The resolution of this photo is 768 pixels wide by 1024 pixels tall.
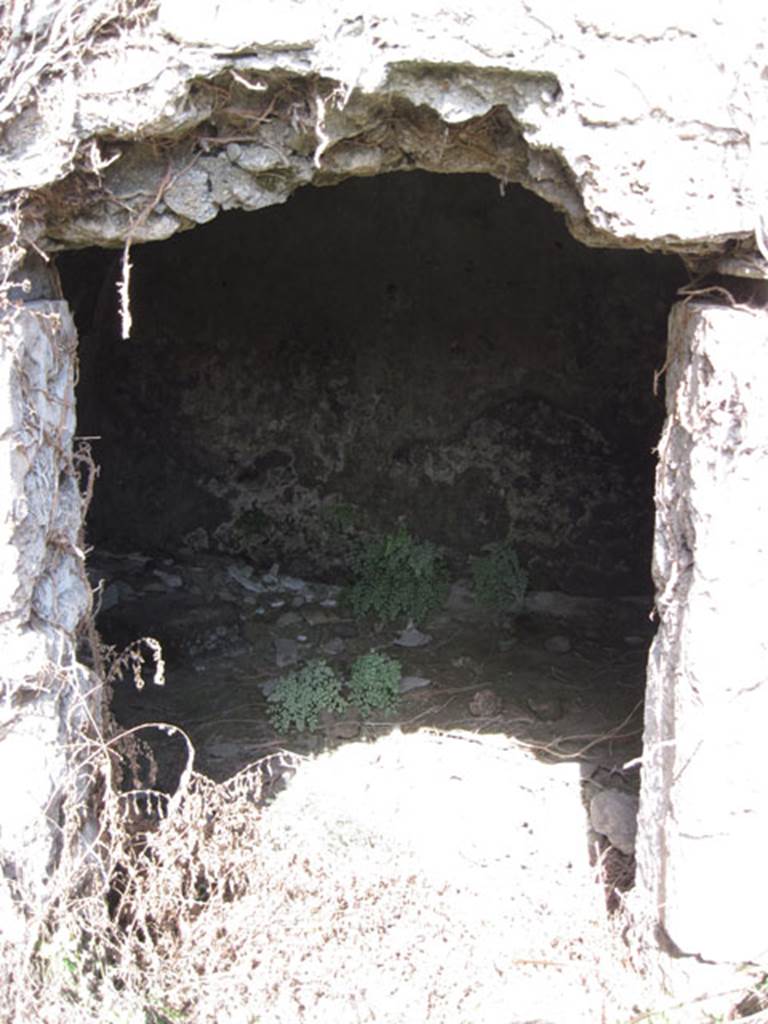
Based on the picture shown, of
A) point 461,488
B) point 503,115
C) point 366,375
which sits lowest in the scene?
point 461,488

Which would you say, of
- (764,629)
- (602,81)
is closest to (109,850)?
(764,629)

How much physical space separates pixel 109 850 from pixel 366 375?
9.52ft

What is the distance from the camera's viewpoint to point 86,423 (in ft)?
17.4

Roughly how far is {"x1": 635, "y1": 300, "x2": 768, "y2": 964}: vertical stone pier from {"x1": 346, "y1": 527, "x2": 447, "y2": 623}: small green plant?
226 centimetres

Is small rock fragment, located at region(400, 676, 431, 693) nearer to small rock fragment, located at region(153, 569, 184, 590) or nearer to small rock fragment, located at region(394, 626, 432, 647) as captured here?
small rock fragment, located at region(394, 626, 432, 647)

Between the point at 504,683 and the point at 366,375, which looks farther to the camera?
the point at 366,375

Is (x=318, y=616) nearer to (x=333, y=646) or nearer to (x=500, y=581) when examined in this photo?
(x=333, y=646)

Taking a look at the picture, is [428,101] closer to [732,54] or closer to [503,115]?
[503,115]

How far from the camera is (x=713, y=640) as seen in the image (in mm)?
2479

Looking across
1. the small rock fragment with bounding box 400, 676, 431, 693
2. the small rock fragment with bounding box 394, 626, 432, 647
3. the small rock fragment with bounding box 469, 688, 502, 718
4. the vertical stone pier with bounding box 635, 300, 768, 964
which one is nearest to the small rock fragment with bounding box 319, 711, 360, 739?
the small rock fragment with bounding box 400, 676, 431, 693

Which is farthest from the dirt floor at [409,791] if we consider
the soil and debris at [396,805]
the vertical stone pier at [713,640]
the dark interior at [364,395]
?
the vertical stone pier at [713,640]

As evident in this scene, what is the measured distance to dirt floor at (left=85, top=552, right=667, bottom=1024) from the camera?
9.20ft

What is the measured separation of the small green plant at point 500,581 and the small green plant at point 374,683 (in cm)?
76

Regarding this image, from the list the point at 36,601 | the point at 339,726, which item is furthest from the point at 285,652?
the point at 36,601
